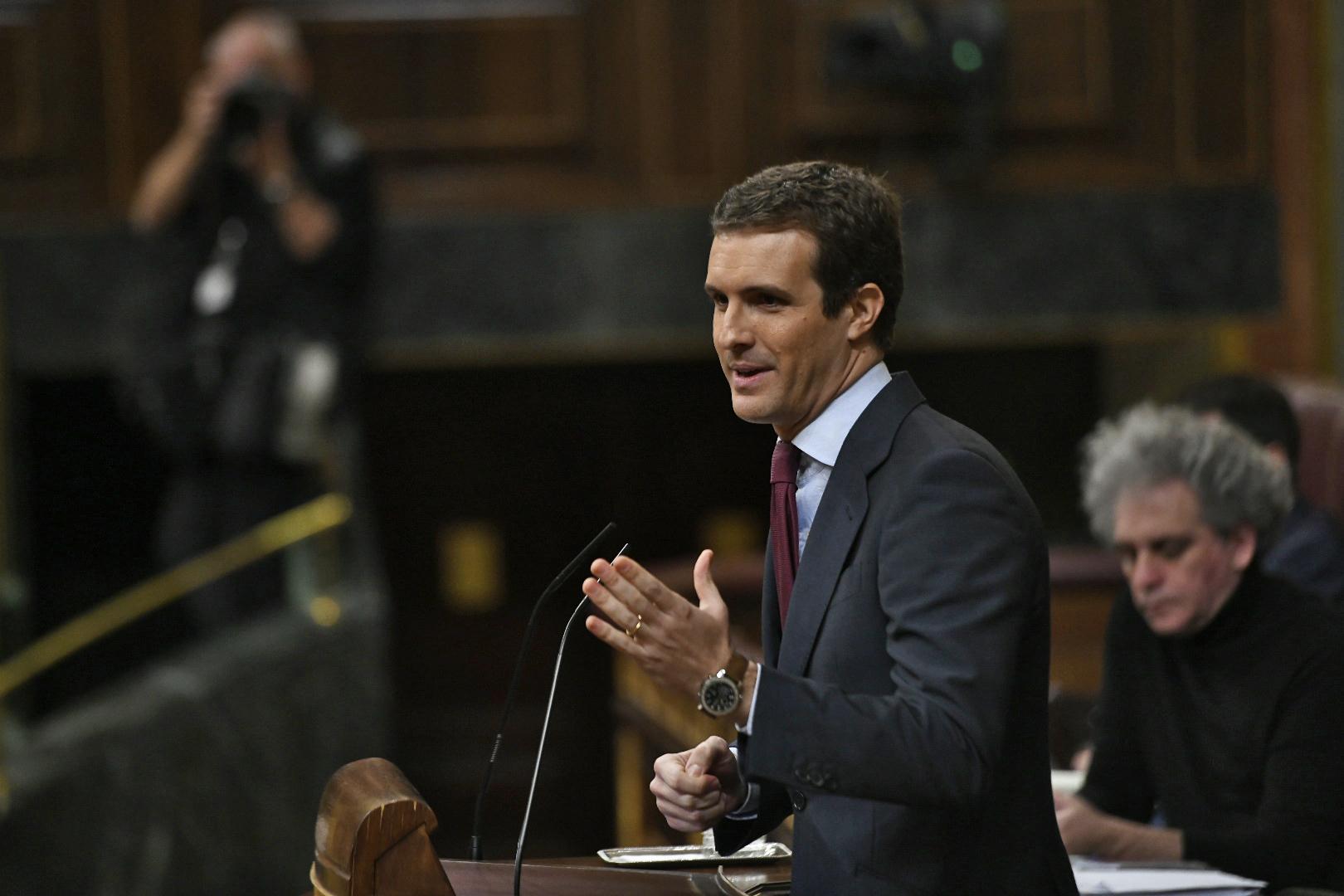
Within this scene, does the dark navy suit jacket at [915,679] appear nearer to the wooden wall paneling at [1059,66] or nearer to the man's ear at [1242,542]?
the man's ear at [1242,542]

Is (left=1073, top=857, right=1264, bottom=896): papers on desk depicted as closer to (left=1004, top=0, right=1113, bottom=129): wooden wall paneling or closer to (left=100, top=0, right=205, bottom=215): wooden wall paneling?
(left=1004, top=0, right=1113, bottom=129): wooden wall paneling

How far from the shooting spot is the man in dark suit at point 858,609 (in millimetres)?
1487

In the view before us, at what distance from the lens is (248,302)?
4.70 m

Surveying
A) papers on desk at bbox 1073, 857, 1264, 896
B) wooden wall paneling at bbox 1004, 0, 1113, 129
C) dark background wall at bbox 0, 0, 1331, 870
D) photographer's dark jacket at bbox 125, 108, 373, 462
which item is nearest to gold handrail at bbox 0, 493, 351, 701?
photographer's dark jacket at bbox 125, 108, 373, 462

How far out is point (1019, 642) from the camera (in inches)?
64.9

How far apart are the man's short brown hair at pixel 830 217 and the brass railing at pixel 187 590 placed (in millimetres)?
2861

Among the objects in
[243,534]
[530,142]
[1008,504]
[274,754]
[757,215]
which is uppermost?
[530,142]

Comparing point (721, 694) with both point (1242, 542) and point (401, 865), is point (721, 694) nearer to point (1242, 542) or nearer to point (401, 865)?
point (401, 865)

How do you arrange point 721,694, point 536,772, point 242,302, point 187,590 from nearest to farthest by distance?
point 721,694
point 536,772
point 187,590
point 242,302

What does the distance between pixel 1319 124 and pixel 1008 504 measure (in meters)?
5.03

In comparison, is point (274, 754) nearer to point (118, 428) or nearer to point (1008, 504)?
point (118, 428)

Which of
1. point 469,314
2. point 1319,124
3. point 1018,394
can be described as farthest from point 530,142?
point 1319,124

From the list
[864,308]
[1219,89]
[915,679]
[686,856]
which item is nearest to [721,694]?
[915,679]

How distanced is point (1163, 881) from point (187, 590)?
3.01 m
